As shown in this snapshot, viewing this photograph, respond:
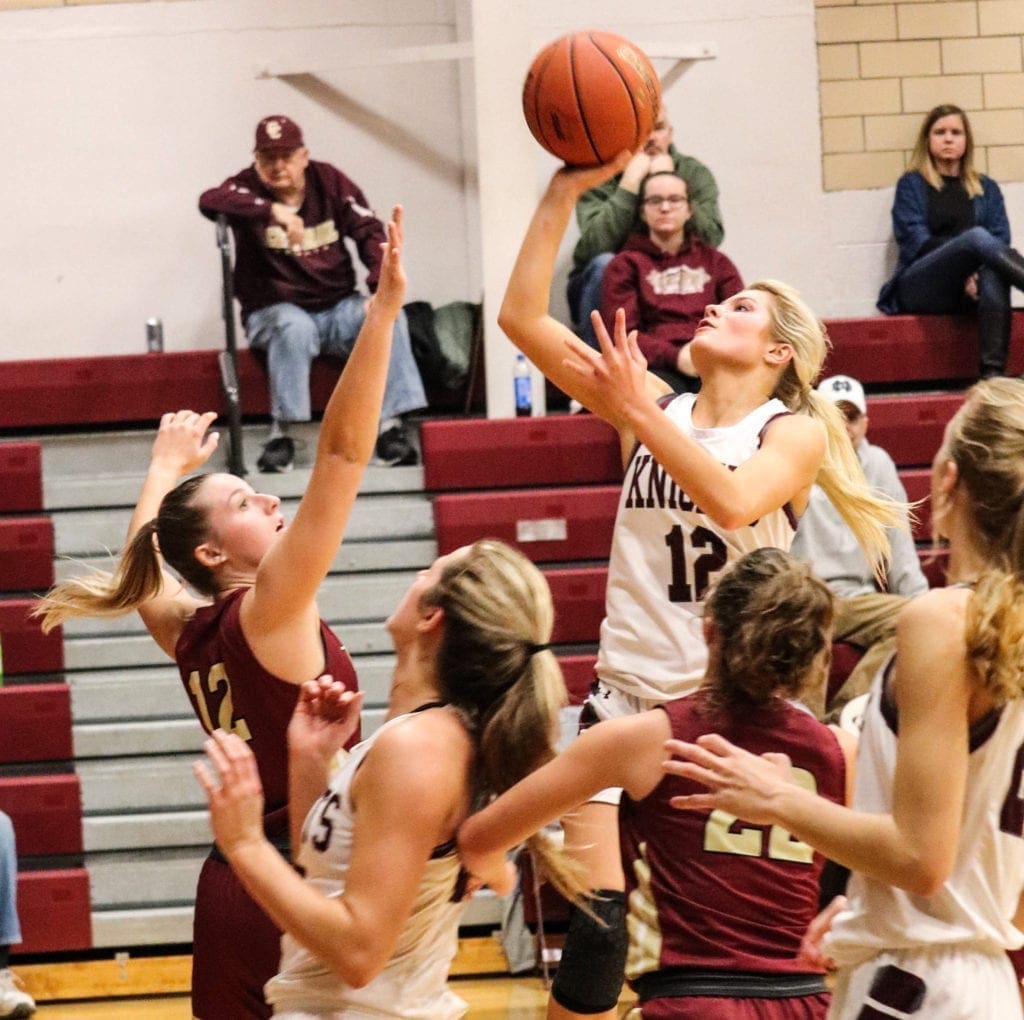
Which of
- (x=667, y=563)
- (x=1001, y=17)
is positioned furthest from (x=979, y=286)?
(x=667, y=563)

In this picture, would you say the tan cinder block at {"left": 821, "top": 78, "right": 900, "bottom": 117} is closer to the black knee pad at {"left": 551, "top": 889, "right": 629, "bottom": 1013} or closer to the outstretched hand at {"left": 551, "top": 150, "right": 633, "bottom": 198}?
the outstretched hand at {"left": 551, "top": 150, "right": 633, "bottom": 198}

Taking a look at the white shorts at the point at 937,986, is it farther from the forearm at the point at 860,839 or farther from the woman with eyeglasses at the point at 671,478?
the woman with eyeglasses at the point at 671,478

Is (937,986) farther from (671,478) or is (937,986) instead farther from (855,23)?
(855,23)

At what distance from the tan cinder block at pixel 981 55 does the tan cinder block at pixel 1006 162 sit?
1.36ft

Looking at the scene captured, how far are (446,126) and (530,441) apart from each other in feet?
7.51

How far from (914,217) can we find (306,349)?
10.3ft

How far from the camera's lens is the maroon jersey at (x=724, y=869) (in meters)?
2.46

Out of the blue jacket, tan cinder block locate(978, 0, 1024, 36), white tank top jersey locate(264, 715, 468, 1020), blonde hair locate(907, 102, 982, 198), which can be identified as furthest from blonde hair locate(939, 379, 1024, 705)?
tan cinder block locate(978, 0, 1024, 36)

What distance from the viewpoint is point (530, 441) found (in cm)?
710

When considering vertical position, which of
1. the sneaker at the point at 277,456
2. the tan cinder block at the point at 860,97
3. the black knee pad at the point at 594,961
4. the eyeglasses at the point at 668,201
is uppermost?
the tan cinder block at the point at 860,97

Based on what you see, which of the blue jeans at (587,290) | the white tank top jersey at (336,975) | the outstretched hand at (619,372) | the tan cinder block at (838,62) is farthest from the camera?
the tan cinder block at (838,62)

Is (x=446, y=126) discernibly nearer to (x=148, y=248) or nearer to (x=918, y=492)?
(x=148, y=248)

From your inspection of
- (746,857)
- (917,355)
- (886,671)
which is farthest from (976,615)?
(917,355)

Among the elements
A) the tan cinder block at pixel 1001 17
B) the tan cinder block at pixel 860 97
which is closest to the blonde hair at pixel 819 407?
the tan cinder block at pixel 860 97
